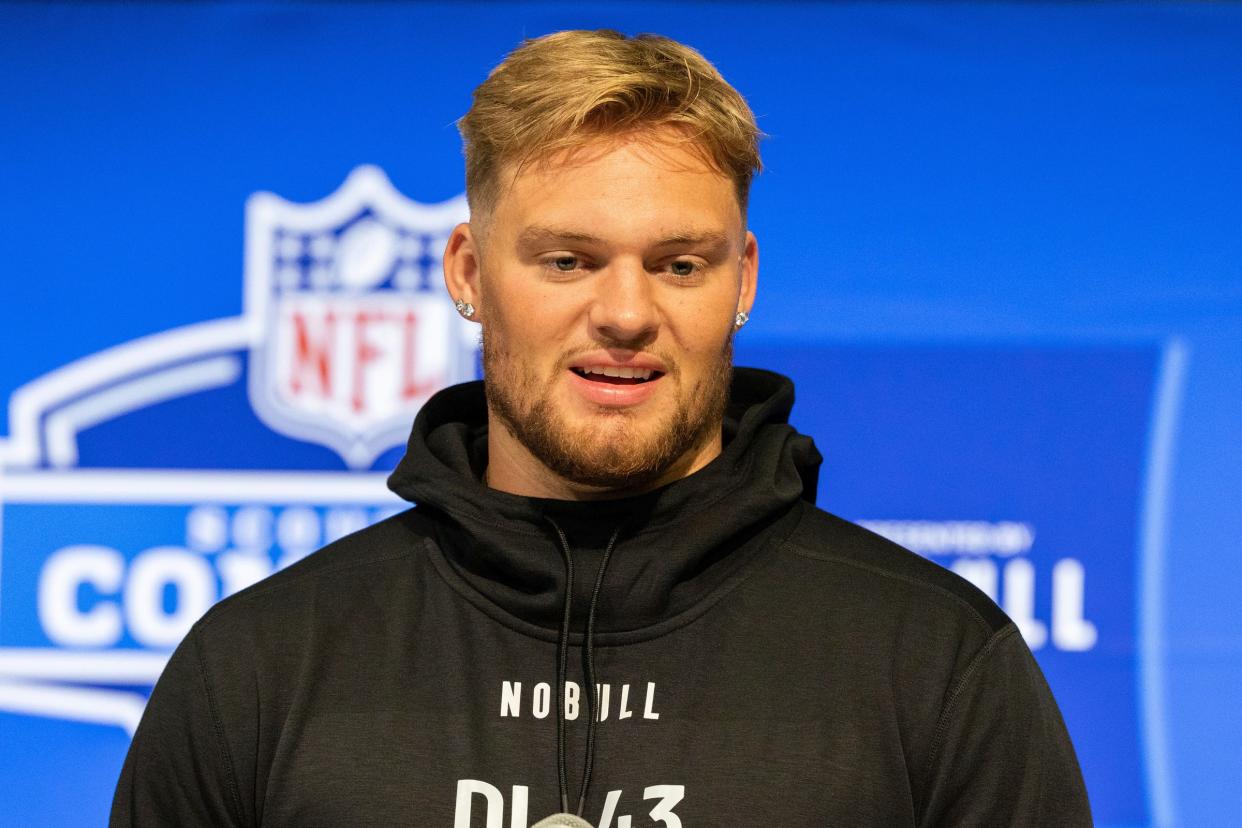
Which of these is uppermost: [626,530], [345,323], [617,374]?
[345,323]

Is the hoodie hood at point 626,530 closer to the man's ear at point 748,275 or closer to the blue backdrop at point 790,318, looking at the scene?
the man's ear at point 748,275

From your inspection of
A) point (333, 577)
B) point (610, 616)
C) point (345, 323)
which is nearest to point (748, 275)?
point (610, 616)

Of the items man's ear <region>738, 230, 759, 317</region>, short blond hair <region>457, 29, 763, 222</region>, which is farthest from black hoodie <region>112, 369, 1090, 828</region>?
short blond hair <region>457, 29, 763, 222</region>

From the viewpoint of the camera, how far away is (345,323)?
2.06 meters

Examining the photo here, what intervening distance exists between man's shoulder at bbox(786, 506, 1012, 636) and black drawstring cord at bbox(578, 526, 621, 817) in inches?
5.8

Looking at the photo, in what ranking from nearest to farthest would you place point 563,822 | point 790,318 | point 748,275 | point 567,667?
point 563,822 < point 567,667 < point 748,275 < point 790,318

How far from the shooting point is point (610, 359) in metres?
1.02

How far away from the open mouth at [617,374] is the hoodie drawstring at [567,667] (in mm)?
118

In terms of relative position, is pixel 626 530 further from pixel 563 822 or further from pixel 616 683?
pixel 563 822

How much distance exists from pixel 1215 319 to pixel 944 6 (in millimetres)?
614

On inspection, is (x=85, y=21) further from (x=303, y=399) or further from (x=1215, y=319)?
(x=1215, y=319)

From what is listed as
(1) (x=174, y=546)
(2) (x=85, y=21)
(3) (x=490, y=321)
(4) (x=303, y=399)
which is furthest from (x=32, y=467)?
(3) (x=490, y=321)

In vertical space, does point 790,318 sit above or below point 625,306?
above

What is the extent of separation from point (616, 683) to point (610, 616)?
0.05 metres
